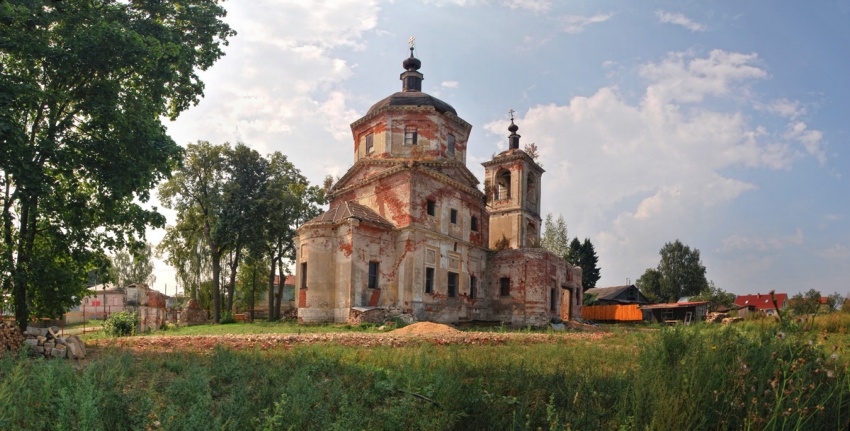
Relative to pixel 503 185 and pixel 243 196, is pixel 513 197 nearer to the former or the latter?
pixel 503 185

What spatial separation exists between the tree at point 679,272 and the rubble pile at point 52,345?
6803 cm

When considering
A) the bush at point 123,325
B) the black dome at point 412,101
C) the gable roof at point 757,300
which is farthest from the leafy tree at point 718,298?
the bush at point 123,325

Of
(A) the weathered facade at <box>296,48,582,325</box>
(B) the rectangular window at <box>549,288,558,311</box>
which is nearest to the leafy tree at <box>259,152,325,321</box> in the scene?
(A) the weathered facade at <box>296,48,582,325</box>

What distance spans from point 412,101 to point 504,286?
41.2ft

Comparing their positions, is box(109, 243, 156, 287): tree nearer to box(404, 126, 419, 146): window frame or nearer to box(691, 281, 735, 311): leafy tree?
box(404, 126, 419, 146): window frame

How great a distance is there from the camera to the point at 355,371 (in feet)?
27.5

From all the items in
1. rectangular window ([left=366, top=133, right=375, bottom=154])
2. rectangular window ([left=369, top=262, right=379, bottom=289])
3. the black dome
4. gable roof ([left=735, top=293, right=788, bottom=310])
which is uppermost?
the black dome

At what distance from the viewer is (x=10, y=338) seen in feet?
34.8

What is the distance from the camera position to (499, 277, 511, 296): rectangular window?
3111cm

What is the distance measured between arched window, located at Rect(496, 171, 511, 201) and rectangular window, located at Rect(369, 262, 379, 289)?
40.8 ft

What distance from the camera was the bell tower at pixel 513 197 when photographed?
34125 millimetres

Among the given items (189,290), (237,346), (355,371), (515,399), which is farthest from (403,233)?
(189,290)

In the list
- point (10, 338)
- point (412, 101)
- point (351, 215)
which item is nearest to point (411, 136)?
point (412, 101)

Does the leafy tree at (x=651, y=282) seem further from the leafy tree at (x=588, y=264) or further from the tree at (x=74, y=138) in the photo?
the tree at (x=74, y=138)
